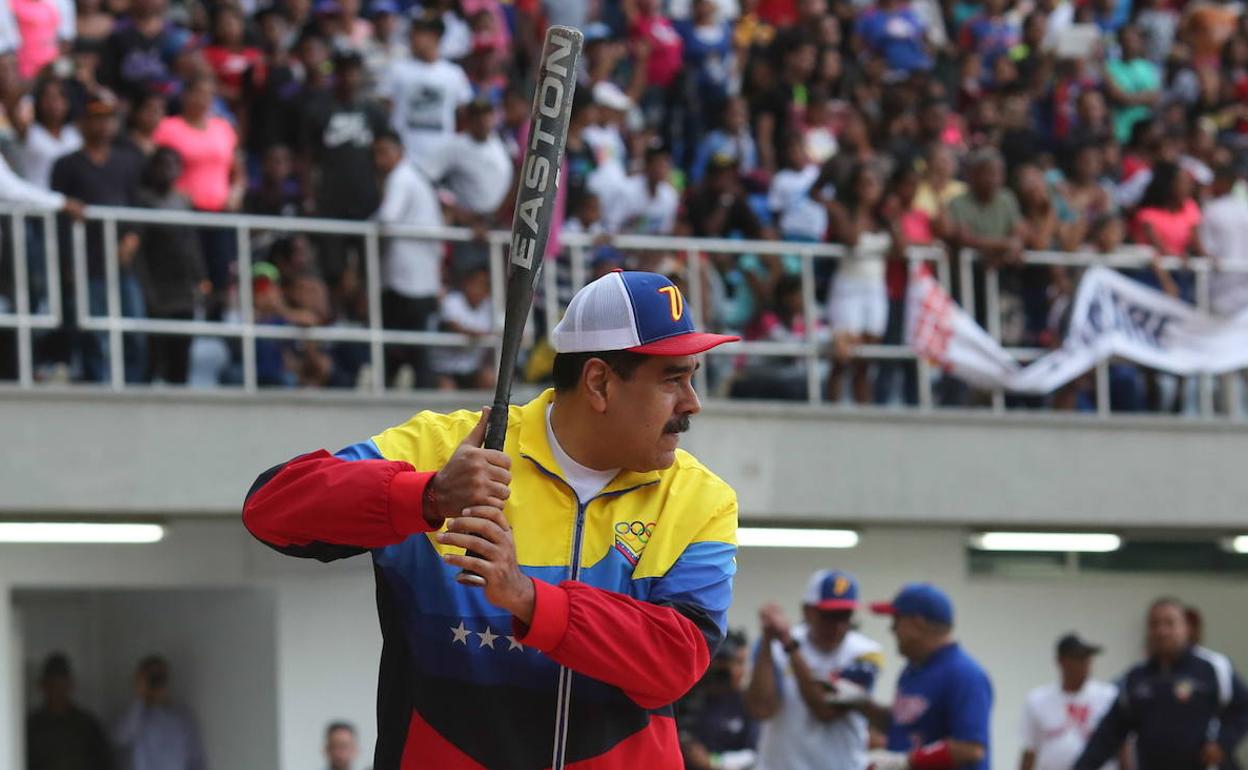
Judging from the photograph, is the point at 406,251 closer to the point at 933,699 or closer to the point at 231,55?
the point at 231,55

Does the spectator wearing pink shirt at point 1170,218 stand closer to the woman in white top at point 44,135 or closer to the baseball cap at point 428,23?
the baseball cap at point 428,23

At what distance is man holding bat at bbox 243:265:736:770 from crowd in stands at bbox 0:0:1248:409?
7.77 m

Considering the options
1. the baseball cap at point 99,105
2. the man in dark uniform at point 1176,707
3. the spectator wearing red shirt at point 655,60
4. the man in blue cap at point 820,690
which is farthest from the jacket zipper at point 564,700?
the spectator wearing red shirt at point 655,60

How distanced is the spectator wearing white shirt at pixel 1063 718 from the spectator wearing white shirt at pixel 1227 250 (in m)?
3.34

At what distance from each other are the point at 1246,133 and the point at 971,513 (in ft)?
17.6

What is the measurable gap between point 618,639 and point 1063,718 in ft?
29.4

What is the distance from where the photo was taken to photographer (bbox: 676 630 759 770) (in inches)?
434

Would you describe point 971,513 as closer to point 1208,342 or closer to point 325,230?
point 1208,342

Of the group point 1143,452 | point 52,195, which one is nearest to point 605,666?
point 52,195

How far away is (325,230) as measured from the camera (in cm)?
1244

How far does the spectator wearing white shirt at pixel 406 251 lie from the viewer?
12.7 metres

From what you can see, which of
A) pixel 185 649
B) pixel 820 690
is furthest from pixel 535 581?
pixel 185 649

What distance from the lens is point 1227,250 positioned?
14828mm

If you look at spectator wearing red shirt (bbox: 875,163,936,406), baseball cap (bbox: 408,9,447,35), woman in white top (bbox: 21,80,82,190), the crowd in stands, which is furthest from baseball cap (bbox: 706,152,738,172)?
woman in white top (bbox: 21,80,82,190)
